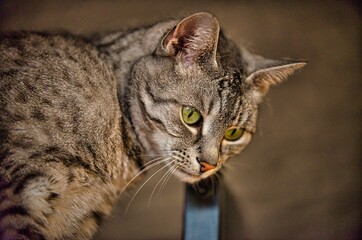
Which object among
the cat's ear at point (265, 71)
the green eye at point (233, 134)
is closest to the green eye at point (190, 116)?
the green eye at point (233, 134)

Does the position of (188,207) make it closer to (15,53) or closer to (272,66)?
(272,66)

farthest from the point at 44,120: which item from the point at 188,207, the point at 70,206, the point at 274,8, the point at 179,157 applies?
the point at 274,8

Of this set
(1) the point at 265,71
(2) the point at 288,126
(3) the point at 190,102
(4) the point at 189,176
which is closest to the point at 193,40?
(3) the point at 190,102

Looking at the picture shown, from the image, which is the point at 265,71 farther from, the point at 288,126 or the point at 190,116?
the point at 288,126

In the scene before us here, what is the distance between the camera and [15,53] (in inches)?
54.4

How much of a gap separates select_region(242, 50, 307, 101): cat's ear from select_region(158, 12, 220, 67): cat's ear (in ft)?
0.57

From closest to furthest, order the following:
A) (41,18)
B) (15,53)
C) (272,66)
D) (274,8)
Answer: (15,53) < (272,66) < (41,18) < (274,8)

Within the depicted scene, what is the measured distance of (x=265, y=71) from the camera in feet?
4.89

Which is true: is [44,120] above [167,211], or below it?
above

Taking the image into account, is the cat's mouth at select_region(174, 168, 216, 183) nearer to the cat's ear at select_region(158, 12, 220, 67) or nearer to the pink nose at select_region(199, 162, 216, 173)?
the pink nose at select_region(199, 162, 216, 173)

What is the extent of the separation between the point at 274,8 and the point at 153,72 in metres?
1.25

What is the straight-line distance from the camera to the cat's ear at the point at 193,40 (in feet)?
4.23

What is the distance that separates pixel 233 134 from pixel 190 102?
0.58 feet

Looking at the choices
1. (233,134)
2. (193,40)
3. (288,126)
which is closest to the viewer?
(193,40)
